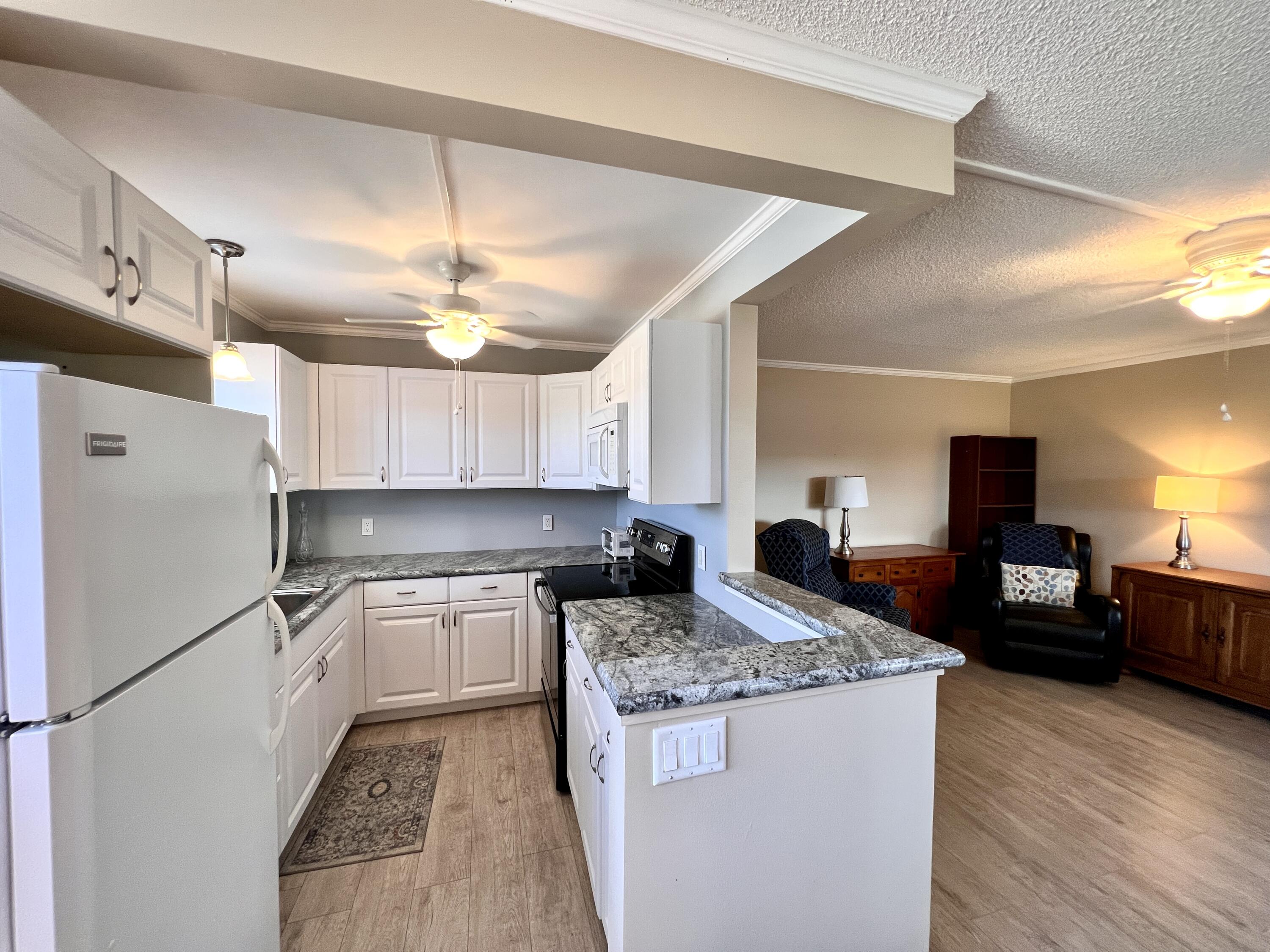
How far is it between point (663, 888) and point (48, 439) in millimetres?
1426

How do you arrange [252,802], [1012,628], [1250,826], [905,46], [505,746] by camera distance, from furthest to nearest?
[1012,628]
[505,746]
[1250,826]
[252,802]
[905,46]

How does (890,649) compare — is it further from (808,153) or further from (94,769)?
(94,769)

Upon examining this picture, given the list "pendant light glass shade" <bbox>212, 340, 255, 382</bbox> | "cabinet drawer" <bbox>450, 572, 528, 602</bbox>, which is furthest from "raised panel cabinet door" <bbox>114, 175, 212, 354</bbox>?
"cabinet drawer" <bbox>450, 572, 528, 602</bbox>

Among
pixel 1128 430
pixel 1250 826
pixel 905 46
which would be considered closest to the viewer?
pixel 905 46

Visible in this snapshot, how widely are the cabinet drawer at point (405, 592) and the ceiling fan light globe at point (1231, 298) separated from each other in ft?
12.8

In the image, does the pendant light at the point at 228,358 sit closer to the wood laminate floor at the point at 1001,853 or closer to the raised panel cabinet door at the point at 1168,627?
the wood laminate floor at the point at 1001,853

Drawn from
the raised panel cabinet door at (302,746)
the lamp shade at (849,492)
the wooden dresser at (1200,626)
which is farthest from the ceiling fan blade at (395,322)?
the wooden dresser at (1200,626)

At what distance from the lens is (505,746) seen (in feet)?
8.84

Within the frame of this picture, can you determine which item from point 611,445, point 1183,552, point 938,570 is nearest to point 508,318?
point 611,445

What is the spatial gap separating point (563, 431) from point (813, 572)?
207 centimetres

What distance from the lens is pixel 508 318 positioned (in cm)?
262

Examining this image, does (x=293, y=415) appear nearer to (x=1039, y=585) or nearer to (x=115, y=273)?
(x=115, y=273)

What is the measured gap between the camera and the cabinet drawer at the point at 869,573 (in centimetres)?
411

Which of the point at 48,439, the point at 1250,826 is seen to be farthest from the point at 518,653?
the point at 1250,826
